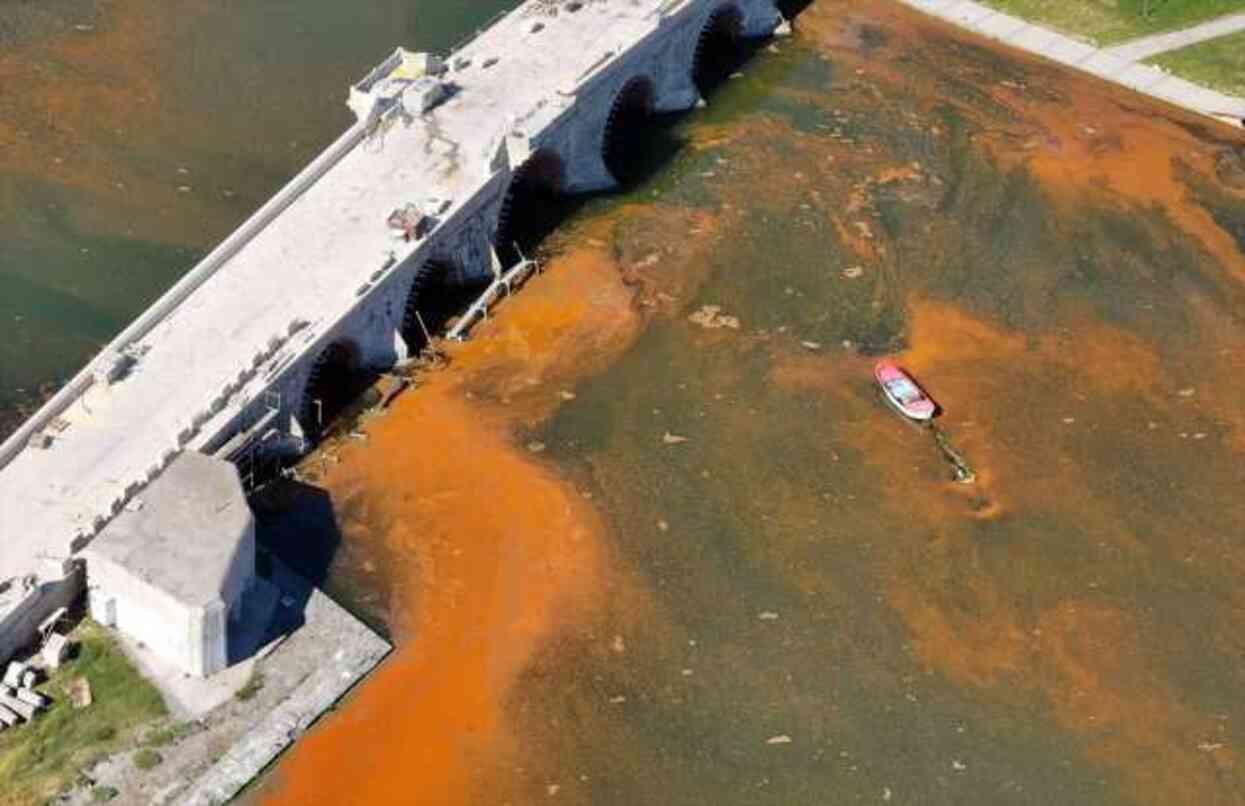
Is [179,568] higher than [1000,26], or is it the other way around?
[179,568]

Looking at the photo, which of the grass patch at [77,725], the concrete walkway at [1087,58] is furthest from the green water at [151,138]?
the concrete walkway at [1087,58]

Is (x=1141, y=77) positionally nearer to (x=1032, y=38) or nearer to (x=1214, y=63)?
(x=1214, y=63)

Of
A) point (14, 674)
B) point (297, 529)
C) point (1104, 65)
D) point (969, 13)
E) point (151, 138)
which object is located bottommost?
point (1104, 65)

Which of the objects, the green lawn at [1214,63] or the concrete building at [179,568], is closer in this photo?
the concrete building at [179,568]

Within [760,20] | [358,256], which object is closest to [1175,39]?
[760,20]

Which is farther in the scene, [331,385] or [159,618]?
[331,385]

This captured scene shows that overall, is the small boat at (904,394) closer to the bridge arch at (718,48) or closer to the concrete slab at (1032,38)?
the bridge arch at (718,48)

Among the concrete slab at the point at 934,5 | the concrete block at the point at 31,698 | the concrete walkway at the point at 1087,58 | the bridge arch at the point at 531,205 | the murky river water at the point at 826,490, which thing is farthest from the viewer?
the concrete slab at the point at 934,5
